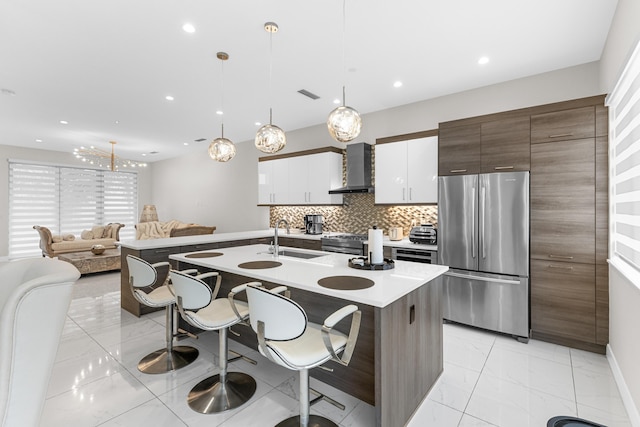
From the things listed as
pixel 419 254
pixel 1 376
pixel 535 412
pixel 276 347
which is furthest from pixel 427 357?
pixel 1 376

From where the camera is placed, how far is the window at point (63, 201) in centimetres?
773

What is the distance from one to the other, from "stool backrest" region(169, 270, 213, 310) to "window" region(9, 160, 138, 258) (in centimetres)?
871

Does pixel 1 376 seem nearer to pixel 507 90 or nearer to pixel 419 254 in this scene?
pixel 419 254

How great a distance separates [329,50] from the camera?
3127 mm

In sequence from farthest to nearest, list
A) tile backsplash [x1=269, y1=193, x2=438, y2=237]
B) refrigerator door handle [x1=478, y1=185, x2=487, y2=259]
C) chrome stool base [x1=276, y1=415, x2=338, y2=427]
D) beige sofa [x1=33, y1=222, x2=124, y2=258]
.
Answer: beige sofa [x1=33, y1=222, x2=124, y2=258]
tile backsplash [x1=269, y1=193, x2=438, y2=237]
refrigerator door handle [x1=478, y1=185, x2=487, y2=259]
chrome stool base [x1=276, y1=415, x2=338, y2=427]

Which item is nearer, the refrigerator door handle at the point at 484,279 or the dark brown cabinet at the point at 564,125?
the dark brown cabinet at the point at 564,125

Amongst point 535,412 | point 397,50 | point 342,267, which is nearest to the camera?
point 535,412

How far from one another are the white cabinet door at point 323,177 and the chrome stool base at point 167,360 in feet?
10.2

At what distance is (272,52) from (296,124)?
2.66 m

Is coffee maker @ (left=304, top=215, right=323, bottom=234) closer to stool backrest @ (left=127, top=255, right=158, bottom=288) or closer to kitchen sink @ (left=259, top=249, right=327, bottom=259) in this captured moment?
kitchen sink @ (left=259, top=249, right=327, bottom=259)

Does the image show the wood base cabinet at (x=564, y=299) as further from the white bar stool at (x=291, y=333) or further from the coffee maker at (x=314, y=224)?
the coffee maker at (x=314, y=224)

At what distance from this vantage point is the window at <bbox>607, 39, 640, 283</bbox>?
80.5 inches

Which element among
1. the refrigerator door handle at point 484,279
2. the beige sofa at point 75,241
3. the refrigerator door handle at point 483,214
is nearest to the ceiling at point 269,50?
the refrigerator door handle at point 483,214

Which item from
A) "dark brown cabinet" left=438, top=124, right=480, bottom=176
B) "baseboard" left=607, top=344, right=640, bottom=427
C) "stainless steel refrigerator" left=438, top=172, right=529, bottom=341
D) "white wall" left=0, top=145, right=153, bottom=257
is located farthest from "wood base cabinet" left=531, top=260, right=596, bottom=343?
"white wall" left=0, top=145, right=153, bottom=257
